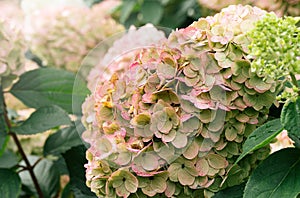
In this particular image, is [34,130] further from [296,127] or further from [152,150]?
[296,127]

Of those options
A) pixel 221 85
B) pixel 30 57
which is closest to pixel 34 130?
pixel 221 85

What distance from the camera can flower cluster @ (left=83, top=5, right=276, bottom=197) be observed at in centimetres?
67

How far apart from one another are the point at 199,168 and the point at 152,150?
0.05 m

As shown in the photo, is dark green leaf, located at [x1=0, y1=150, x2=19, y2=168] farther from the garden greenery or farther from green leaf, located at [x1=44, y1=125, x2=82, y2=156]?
the garden greenery

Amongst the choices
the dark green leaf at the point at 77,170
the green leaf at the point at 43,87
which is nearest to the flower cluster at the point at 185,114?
the dark green leaf at the point at 77,170

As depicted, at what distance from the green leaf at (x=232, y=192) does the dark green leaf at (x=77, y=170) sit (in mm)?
201

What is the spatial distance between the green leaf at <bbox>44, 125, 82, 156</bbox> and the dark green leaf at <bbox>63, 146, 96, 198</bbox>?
0.49ft

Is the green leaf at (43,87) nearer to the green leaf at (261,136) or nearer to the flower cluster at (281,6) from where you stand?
the flower cluster at (281,6)

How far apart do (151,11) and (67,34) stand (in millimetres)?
283

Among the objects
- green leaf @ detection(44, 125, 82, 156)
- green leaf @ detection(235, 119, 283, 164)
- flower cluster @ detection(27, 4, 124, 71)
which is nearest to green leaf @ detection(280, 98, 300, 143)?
green leaf @ detection(235, 119, 283, 164)

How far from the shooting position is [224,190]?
72 centimetres

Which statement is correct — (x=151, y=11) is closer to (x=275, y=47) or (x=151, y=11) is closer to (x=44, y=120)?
(x=44, y=120)

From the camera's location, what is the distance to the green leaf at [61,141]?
1.07 meters

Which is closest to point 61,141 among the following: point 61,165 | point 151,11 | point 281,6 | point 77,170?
point 61,165
